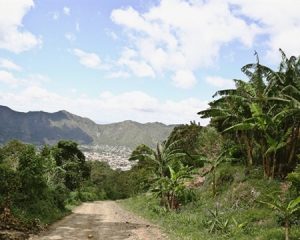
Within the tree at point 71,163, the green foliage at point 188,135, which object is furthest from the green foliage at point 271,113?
the tree at point 71,163

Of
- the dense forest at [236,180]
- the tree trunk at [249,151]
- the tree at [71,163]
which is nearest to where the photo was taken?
the dense forest at [236,180]

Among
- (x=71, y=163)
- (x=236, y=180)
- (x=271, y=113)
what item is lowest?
(x=236, y=180)

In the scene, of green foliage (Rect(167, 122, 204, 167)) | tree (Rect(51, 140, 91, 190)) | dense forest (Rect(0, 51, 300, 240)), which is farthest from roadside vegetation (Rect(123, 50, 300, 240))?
tree (Rect(51, 140, 91, 190))

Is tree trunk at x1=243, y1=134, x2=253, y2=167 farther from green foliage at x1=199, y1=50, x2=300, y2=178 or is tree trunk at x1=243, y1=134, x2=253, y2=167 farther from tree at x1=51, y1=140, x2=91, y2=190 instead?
tree at x1=51, y1=140, x2=91, y2=190

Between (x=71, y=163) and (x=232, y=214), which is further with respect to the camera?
(x=71, y=163)

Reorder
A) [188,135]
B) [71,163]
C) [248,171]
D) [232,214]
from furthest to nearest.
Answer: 1. [71,163]
2. [188,135]
3. [248,171]
4. [232,214]

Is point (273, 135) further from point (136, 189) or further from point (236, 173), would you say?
point (136, 189)

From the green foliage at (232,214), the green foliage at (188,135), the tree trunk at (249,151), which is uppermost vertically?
the green foliage at (188,135)

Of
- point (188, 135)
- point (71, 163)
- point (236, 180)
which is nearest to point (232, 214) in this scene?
point (236, 180)

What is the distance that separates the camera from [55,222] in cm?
2336

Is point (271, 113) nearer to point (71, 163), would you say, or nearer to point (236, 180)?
point (236, 180)

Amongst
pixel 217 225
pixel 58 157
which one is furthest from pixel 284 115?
pixel 58 157

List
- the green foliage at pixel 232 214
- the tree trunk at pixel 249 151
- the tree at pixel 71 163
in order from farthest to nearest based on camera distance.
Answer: the tree at pixel 71 163 < the tree trunk at pixel 249 151 < the green foliage at pixel 232 214

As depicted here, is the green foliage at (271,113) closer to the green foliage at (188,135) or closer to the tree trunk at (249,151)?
the tree trunk at (249,151)
